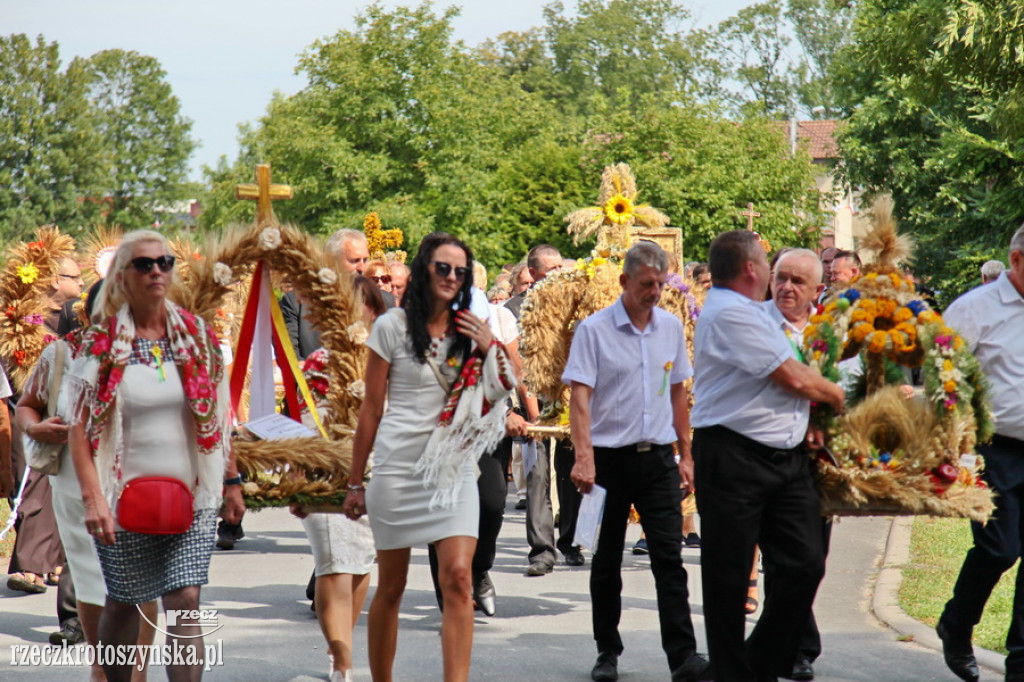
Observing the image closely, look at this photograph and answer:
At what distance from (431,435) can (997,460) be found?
2.70 m

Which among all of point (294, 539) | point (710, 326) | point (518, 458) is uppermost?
point (710, 326)

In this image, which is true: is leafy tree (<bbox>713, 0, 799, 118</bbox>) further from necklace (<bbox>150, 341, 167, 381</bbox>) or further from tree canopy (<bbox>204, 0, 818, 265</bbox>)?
necklace (<bbox>150, 341, 167, 381</bbox>)

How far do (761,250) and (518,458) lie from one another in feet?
19.2

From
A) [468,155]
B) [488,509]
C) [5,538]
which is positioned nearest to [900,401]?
[488,509]

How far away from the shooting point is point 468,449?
5566 millimetres

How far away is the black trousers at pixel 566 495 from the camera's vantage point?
31.1 feet

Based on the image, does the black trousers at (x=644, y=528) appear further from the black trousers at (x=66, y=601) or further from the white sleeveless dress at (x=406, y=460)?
the black trousers at (x=66, y=601)

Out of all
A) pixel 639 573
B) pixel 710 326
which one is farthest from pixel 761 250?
pixel 639 573

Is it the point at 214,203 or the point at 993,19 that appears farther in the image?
the point at 214,203

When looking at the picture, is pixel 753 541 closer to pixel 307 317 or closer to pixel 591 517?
pixel 591 517

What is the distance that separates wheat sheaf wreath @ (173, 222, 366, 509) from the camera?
604cm

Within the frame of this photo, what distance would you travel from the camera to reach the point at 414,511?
18.2ft

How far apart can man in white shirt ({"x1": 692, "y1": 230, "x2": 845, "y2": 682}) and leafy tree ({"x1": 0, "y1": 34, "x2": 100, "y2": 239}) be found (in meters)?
64.7

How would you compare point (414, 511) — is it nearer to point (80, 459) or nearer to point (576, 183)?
point (80, 459)
